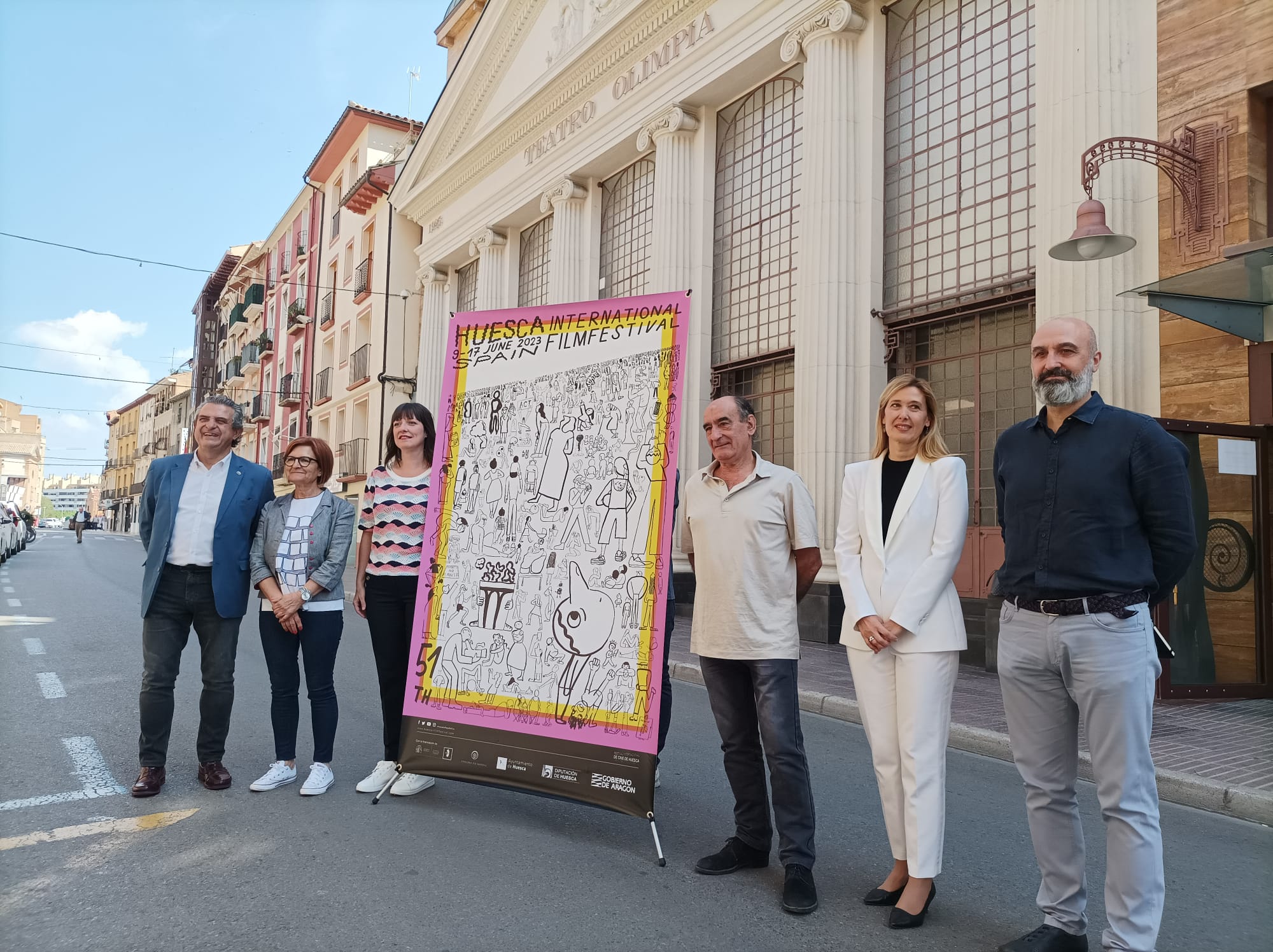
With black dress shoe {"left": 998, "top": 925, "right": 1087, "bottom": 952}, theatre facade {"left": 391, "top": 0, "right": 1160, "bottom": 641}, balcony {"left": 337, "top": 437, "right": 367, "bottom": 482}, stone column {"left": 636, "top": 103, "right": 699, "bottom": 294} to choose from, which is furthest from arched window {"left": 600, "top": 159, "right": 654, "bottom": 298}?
balcony {"left": 337, "top": 437, "right": 367, "bottom": 482}

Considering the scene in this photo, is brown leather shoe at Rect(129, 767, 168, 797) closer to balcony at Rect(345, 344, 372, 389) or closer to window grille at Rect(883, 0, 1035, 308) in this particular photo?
window grille at Rect(883, 0, 1035, 308)

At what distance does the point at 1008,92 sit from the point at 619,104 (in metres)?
7.86

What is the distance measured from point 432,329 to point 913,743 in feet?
75.7

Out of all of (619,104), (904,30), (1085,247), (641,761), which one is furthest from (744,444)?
(619,104)

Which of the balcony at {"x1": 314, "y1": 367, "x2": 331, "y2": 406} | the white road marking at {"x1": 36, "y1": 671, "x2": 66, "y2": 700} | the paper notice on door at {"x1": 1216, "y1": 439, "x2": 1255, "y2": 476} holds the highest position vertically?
the balcony at {"x1": 314, "y1": 367, "x2": 331, "y2": 406}

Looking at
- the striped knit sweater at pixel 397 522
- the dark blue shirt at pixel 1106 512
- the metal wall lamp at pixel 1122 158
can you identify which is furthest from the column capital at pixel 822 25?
the dark blue shirt at pixel 1106 512

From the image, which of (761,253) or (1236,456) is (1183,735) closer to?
(1236,456)

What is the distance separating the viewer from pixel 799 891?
10.8 feet

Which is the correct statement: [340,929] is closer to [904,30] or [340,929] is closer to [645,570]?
[645,570]

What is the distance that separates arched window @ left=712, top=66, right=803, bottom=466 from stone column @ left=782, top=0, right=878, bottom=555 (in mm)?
1165

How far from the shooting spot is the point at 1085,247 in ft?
25.5

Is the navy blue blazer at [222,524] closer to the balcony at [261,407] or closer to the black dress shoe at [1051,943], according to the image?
the black dress shoe at [1051,943]

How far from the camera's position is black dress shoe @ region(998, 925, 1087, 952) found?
114 inches

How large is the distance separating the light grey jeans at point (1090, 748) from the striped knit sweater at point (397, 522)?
290 centimetres
